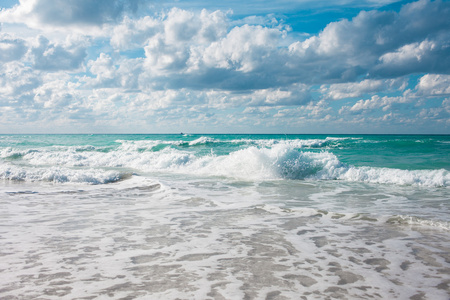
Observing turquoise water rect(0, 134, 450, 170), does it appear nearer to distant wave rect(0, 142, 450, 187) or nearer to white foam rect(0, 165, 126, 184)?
distant wave rect(0, 142, 450, 187)

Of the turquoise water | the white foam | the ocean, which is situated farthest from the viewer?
the turquoise water

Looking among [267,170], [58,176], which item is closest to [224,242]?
[267,170]

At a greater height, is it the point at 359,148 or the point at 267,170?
the point at 359,148

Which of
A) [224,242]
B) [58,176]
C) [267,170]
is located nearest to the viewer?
[224,242]

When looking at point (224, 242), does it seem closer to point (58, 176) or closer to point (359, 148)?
point (58, 176)

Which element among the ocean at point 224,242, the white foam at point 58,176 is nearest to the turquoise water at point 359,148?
the ocean at point 224,242

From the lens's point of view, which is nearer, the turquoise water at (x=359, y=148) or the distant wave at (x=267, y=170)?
the distant wave at (x=267, y=170)

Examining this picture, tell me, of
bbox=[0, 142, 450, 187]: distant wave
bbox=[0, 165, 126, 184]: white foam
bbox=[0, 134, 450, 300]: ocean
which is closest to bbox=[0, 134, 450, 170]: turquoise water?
bbox=[0, 142, 450, 187]: distant wave

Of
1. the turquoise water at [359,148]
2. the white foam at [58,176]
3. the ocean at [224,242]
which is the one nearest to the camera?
the ocean at [224,242]

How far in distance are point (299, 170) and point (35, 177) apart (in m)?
12.3

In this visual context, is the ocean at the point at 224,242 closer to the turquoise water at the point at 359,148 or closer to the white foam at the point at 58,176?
the white foam at the point at 58,176

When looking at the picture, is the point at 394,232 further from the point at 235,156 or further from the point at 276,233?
the point at 235,156

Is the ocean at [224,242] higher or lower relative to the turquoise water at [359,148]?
lower

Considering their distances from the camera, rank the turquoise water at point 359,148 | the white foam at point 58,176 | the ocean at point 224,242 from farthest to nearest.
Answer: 1. the turquoise water at point 359,148
2. the white foam at point 58,176
3. the ocean at point 224,242
